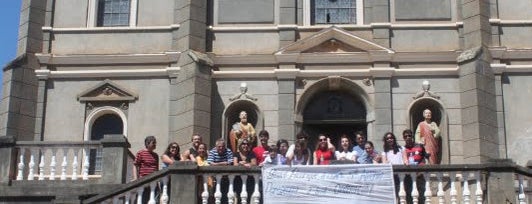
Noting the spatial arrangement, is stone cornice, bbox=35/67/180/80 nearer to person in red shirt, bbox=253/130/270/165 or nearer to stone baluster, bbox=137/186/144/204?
person in red shirt, bbox=253/130/270/165

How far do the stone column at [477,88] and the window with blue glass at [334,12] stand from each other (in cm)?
301

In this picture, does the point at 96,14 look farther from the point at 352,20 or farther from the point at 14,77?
the point at 352,20

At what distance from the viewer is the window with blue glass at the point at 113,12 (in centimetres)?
2709

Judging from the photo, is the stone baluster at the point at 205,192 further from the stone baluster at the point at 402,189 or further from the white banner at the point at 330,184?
the stone baluster at the point at 402,189

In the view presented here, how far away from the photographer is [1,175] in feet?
63.7

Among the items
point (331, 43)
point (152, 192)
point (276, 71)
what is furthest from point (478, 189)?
point (331, 43)

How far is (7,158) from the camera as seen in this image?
770 inches

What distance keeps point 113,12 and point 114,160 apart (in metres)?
9.49

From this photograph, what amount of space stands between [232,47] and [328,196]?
10.5 metres

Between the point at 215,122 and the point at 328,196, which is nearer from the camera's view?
the point at 328,196

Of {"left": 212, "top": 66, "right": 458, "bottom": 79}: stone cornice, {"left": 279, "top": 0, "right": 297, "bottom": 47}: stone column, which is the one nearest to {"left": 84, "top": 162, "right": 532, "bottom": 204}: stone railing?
{"left": 212, "top": 66, "right": 458, "bottom": 79}: stone cornice

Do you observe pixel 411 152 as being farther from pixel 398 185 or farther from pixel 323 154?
pixel 323 154

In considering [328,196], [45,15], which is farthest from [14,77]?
[328,196]

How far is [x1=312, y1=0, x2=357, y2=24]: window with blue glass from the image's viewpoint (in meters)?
26.7
